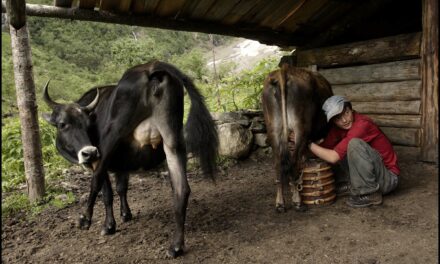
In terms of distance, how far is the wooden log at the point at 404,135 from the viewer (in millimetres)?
5945

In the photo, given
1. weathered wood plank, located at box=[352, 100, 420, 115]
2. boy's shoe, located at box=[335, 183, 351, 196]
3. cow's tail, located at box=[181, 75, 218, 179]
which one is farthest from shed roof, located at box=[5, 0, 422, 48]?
boy's shoe, located at box=[335, 183, 351, 196]

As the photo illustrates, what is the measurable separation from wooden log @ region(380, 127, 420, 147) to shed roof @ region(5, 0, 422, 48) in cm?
203

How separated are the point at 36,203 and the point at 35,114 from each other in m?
1.27

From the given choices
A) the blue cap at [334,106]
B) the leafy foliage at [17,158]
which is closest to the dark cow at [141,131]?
the blue cap at [334,106]

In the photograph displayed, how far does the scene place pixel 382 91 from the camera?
6.34 metres

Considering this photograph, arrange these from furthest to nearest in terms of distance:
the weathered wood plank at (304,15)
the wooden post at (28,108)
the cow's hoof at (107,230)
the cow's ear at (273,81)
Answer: the weathered wood plank at (304,15) → the wooden post at (28,108) → the cow's ear at (273,81) → the cow's hoof at (107,230)

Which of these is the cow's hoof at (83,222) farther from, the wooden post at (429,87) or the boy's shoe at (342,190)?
the wooden post at (429,87)

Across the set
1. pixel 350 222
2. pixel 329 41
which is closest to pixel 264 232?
pixel 350 222

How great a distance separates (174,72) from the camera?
3936mm

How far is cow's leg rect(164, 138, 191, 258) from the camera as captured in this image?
3559 millimetres

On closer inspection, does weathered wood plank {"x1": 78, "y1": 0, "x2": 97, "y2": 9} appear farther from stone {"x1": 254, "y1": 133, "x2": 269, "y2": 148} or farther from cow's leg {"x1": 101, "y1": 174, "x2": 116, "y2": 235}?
stone {"x1": 254, "y1": 133, "x2": 269, "y2": 148}

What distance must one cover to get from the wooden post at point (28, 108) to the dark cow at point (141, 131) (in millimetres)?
1330

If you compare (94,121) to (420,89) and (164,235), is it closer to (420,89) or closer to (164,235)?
(164,235)

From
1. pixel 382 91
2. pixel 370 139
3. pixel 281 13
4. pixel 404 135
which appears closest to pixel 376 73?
pixel 382 91
